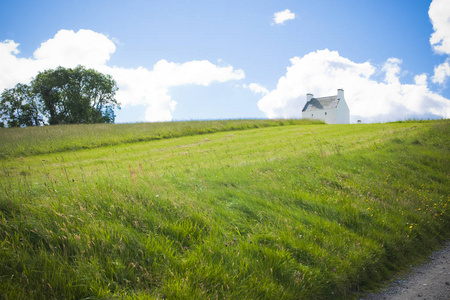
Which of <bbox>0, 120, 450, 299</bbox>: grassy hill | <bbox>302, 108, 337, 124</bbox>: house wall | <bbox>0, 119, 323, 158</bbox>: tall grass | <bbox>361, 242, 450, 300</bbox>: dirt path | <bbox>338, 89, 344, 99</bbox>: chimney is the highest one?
<bbox>338, 89, 344, 99</bbox>: chimney

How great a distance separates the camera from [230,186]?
820 centimetres

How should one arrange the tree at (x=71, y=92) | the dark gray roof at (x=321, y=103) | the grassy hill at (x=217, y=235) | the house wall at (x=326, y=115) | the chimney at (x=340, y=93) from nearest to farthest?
the grassy hill at (x=217, y=235) < the tree at (x=71, y=92) < the house wall at (x=326, y=115) < the dark gray roof at (x=321, y=103) < the chimney at (x=340, y=93)

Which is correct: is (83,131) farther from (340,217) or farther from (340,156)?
(340,217)

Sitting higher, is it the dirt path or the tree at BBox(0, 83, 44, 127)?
the tree at BBox(0, 83, 44, 127)

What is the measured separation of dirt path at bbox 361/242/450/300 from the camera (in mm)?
4938

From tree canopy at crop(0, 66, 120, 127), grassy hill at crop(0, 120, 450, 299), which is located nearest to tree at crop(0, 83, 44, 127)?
tree canopy at crop(0, 66, 120, 127)

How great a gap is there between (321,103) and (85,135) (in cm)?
5593

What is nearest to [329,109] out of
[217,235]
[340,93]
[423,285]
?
[340,93]

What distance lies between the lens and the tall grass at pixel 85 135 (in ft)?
74.6

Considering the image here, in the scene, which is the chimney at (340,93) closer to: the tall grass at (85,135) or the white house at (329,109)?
the white house at (329,109)

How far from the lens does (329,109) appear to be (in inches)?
2474

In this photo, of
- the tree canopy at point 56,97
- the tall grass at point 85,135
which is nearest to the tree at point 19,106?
the tree canopy at point 56,97

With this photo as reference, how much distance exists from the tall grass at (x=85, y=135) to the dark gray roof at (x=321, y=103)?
112 ft

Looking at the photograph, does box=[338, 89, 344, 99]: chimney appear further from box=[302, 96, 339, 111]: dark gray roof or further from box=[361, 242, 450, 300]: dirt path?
box=[361, 242, 450, 300]: dirt path
